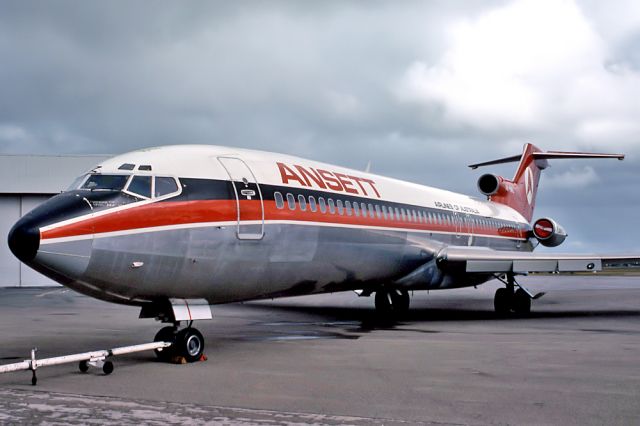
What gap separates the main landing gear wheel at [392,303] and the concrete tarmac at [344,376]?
3.84 m

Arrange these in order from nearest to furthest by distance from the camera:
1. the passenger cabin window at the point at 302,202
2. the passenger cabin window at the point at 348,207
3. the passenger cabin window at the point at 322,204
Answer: the passenger cabin window at the point at 302,202, the passenger cabin window at the point at 322,204, the passenger cabin window at the point at 348,207

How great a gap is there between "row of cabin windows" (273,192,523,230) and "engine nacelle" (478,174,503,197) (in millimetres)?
4117

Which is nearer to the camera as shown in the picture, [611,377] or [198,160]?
[611,377]

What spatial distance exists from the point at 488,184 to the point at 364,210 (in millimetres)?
12278

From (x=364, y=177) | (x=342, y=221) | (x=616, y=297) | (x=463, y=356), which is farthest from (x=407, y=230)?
(x=616, y=297)

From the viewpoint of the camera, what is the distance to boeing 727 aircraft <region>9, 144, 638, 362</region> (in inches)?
374

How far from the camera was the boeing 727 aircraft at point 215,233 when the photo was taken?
31.2 ft

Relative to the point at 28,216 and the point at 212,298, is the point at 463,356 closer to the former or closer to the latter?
the point at 212,298

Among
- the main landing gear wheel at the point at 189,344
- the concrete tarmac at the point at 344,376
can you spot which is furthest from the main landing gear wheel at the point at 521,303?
the main landing gear wheel at the point at 189,344

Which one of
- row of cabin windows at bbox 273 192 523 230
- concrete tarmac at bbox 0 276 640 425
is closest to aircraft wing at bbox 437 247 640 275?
row of cabin windows at bbox 273 192 523 230

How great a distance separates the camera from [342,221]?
1437cm

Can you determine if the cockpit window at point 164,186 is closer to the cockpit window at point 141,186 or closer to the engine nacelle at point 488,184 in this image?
the cockpit window at point 141,186

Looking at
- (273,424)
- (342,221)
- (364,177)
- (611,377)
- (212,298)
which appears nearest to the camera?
(273,424)

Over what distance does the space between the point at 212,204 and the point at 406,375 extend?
4026mm
